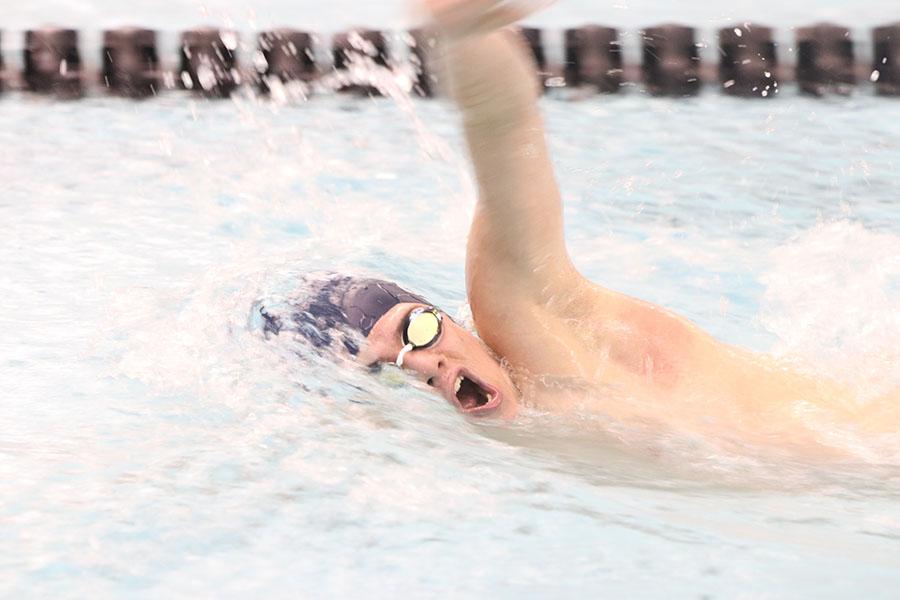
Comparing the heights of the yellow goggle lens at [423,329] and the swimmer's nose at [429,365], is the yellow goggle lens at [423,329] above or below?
above

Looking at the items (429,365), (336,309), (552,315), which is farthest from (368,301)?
(552,315)

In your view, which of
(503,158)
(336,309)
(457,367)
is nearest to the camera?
(503,158)

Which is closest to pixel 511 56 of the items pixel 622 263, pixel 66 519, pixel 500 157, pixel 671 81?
pixel 500 157

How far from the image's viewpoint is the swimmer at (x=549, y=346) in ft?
5.64

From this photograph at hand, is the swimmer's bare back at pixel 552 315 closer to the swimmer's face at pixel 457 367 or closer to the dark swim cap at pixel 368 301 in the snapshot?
the swimmer's face at pixel 457 367

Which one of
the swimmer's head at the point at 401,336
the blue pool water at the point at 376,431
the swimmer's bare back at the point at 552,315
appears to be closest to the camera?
the blue pool water at the point at 376,431

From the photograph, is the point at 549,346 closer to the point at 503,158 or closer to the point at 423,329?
the point at 423,329

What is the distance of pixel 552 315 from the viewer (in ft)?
6.04

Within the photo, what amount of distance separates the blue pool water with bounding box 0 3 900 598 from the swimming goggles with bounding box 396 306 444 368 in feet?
0.35

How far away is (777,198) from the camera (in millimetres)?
4871

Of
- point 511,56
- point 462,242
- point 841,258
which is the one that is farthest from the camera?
point 462,242

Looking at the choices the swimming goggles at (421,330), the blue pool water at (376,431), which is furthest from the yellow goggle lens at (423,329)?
the blue pool water at (376,431)

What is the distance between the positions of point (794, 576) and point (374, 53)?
259 inches

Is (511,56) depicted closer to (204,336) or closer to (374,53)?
(204,336)
